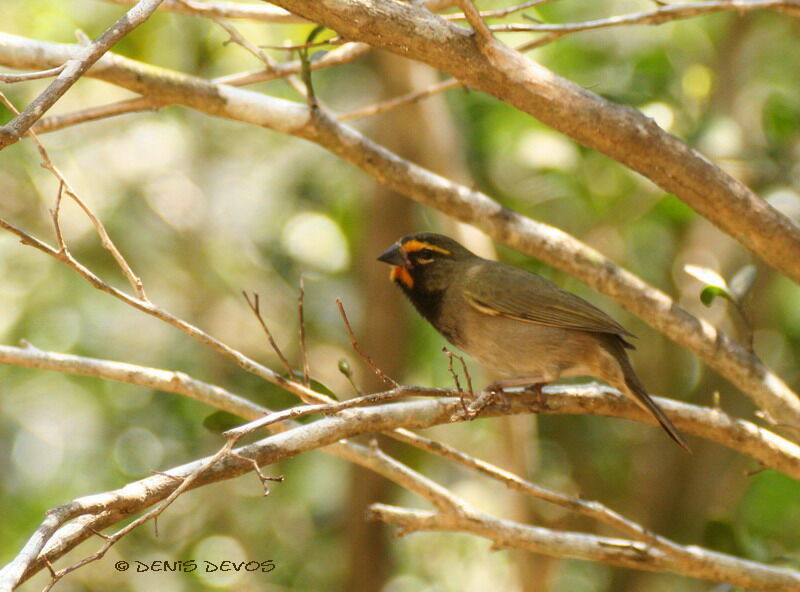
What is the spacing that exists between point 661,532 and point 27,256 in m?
5.53

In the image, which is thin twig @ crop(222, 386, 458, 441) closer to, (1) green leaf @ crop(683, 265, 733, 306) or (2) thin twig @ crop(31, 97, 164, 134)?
(1) green leaf @ crop(683, 265, 733, 306)

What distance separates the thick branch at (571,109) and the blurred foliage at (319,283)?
2.36 metres

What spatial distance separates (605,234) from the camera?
6.84m

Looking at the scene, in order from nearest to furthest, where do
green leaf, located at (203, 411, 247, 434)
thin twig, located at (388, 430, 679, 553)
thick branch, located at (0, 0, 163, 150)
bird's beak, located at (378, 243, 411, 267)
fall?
thick branch, located at (0, 0, 163, 150), thin twig, located at (388, 430, 679, 553), green leaf, located at (203, 411, 247, 434), bird's beak, located at (378, 243, 411, 267)

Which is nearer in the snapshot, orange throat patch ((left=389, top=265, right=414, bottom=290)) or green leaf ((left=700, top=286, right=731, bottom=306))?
green leaf ((left=700, top=286, right=731, bottom=306))

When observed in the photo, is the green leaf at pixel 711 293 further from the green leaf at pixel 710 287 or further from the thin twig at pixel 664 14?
the thin twig at pixel 664 14

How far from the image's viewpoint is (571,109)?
3.31 m

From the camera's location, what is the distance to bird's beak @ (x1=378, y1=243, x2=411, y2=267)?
4.95 m

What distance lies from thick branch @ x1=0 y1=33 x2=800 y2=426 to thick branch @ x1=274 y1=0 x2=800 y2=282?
52 centimetres

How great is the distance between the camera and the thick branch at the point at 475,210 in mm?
3812

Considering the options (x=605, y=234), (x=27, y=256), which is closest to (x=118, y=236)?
(x=27, y=256)

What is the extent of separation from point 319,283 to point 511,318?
3.32 metres

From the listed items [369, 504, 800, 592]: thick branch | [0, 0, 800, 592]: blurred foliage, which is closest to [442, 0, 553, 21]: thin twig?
[369, 504, 800, 592]: thick branch

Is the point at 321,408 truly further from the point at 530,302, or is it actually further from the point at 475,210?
the point at 530,302
